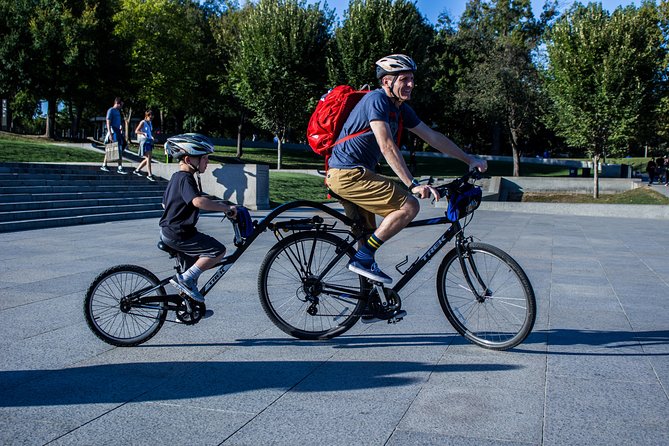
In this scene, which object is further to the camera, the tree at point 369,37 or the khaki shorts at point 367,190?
the tree at point 369,37

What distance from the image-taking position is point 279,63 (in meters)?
34.0

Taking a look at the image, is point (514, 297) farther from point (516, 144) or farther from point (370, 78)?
point (516, 144)

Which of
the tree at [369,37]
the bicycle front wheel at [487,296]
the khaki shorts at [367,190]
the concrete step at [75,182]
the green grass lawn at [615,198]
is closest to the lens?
the bicycle front wheel at [487,296]

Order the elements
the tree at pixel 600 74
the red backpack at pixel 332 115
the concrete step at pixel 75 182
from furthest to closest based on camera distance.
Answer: the tree at pixel 600 74 < the concrete step at pixel 75 182 < the red backpack at pixel 332 115

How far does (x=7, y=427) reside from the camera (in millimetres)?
2871

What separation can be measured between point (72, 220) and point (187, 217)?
9.50 metres

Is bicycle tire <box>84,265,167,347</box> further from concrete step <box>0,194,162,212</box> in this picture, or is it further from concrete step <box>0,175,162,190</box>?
concrete step <box>0,175,162,190</box>

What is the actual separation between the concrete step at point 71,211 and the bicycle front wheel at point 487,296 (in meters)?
9.95

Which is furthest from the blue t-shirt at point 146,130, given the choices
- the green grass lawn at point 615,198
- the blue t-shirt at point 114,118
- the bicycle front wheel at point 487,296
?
the green grass lawn at point 615,198

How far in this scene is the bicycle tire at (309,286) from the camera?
435cm

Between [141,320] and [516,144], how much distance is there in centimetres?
4124

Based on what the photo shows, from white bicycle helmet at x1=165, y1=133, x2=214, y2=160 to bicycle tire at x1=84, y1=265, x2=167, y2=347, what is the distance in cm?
84

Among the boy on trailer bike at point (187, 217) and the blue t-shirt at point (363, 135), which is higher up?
the blue t-shirt at point (363, 135)

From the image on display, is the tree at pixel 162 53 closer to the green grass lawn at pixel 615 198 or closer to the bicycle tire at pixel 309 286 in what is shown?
the green grass lawn at pixel 615 198
